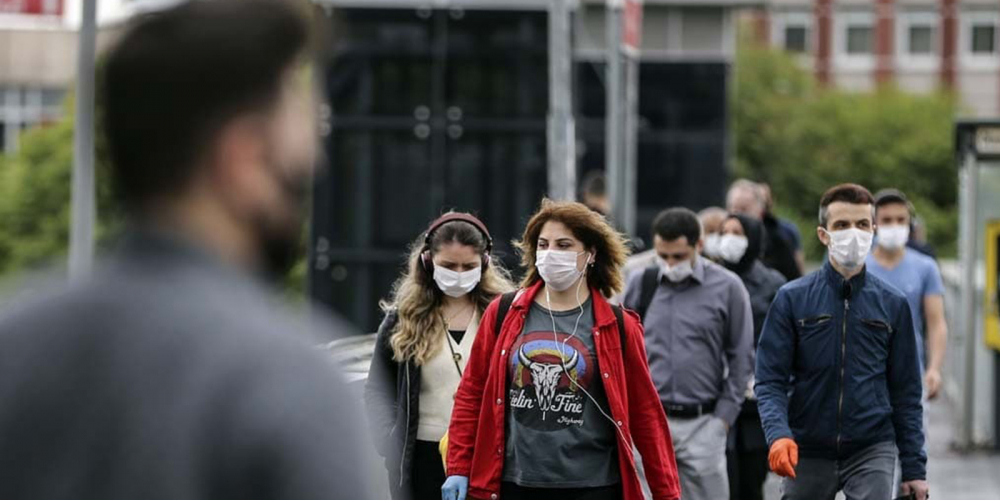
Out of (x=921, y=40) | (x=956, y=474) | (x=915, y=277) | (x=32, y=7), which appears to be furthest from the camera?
(x=921, y=40)

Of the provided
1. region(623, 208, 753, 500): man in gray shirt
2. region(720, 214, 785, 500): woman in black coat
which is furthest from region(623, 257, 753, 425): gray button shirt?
region(720, 214, 785, 500): woman in black coat

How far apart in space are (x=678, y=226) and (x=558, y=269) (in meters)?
2.22

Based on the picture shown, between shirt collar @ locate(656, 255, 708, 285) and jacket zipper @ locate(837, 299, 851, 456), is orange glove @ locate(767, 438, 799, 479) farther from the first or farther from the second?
shirt collar @ locate(656, 255, 708, 285)

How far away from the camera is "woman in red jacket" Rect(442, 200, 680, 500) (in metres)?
6.45

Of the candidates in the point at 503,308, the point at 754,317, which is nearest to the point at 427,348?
the point at 503,308

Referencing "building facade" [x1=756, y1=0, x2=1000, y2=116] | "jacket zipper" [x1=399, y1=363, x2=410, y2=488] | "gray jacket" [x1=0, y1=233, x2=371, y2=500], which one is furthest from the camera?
"building facade" [x1=756, y1=0, x2=1000, y2=116]

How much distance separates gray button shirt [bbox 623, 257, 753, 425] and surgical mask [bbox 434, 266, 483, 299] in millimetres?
1443

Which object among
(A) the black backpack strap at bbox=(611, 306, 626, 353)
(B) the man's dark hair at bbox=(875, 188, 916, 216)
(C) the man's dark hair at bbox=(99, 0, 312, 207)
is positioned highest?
(C) the man's dark hair at bbox=(99, 0, 312, 207)

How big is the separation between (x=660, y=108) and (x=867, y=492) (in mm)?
19014

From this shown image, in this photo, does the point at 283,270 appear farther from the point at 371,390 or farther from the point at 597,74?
the point at 597,74

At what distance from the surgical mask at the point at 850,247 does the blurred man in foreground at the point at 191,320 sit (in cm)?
554

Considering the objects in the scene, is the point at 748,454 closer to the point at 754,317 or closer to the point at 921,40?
the point at 754,317

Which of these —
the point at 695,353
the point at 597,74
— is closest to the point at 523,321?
the point at 695,353

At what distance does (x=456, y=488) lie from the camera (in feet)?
21.8
